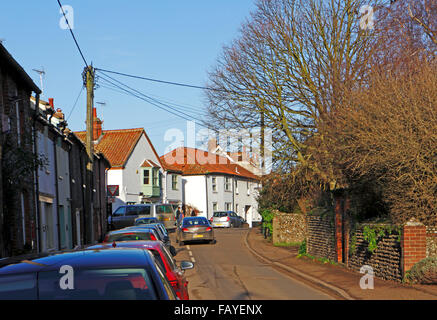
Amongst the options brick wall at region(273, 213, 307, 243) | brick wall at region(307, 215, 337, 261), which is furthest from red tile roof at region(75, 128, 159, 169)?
brick wall at region(307, 215, 337, 261)

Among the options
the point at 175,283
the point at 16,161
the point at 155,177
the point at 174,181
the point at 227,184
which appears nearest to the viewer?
the point at 175,283

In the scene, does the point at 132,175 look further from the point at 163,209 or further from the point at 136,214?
the point at 136,214

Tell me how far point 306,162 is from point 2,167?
12.4 metres

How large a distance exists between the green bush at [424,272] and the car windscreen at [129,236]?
246 inches

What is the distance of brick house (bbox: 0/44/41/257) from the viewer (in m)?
15.2

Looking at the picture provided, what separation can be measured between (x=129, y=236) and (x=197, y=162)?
50205 millimetres

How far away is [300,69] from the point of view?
23.9 m

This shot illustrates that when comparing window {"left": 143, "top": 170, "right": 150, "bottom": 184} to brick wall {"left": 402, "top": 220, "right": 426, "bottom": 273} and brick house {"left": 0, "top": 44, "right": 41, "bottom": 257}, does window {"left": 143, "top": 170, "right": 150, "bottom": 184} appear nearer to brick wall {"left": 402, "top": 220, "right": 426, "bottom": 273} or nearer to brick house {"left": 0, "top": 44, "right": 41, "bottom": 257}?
brick house {"left": 0, "top": 44, "right": 41, "bottom": 257}

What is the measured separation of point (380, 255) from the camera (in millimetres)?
13625

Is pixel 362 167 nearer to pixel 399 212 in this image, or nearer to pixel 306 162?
pixel 399 212

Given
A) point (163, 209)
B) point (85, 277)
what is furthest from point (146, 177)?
point (85, 277)

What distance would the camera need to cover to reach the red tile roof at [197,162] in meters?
61.7

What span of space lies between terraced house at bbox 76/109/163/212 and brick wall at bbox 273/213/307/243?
73.0 feet
